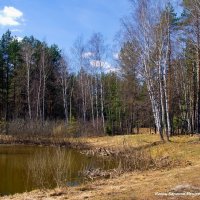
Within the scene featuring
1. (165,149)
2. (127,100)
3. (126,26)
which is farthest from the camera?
(127,100)

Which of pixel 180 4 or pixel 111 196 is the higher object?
pixel 180 4

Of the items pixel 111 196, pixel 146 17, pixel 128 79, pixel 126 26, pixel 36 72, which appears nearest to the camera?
pixel 111 196

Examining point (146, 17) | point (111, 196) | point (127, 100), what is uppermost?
point (146, 17)

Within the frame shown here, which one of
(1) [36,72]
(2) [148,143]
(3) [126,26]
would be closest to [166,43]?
(3) [126,26]

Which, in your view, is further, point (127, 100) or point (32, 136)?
point (127, 100)

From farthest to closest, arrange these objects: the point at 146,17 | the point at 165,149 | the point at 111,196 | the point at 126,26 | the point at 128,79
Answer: the point at 128,79 → the point at 126,26 → the point at 146,17 → the point at 165,149 → the point at 111,196

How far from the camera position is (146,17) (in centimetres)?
2417

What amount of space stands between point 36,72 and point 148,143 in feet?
97.7

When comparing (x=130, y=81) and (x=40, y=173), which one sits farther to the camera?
(x=130, y=81)

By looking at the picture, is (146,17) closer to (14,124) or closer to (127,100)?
(14,124)

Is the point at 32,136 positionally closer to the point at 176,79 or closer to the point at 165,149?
the point at 176,79

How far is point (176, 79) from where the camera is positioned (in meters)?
35.9

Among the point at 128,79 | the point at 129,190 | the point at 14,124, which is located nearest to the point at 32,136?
the point at 14,124

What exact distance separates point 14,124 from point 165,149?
19739mm
